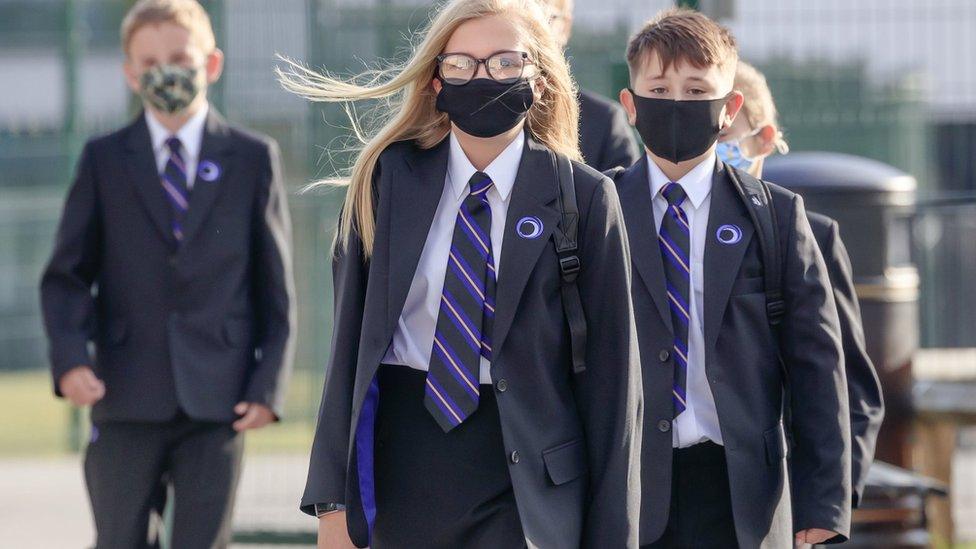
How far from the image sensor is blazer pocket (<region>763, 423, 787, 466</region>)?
12.7 feet

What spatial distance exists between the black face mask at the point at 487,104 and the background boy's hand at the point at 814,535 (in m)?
1.33

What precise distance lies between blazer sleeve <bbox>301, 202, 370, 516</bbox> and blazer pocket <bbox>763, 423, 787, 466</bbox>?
43.3 inches

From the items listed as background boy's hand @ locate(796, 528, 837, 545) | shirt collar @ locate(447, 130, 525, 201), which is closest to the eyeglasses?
shirt collar @ locate(447, 130, 525, 201)

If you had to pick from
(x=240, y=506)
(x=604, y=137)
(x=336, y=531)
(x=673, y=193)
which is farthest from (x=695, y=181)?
(x=240, y=506)

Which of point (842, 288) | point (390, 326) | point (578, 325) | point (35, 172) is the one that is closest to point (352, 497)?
point (390, 326)

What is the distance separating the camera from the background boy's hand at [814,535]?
12.9 ft

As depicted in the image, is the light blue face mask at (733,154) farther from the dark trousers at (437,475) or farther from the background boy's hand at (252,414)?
the background boy's hand at (252,414)

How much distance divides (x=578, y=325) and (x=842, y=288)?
1281 millimetres

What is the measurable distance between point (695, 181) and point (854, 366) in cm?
73

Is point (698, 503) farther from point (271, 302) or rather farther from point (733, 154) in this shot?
point (271, 302)

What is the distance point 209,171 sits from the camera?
541 centimetres

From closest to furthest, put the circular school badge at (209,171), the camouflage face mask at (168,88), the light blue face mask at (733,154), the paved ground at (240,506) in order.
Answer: the light blue face mask at (733,154) → the circular school badge at (209,171) → the camouflage face mask at (168,88) → the paved ground at (240,506)

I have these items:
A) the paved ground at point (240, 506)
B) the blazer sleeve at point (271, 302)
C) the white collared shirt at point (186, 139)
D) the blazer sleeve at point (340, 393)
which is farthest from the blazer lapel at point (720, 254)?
the paved ground at point (240, 506)

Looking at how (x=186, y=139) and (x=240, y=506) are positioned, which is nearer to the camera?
(x=186, y=139)
